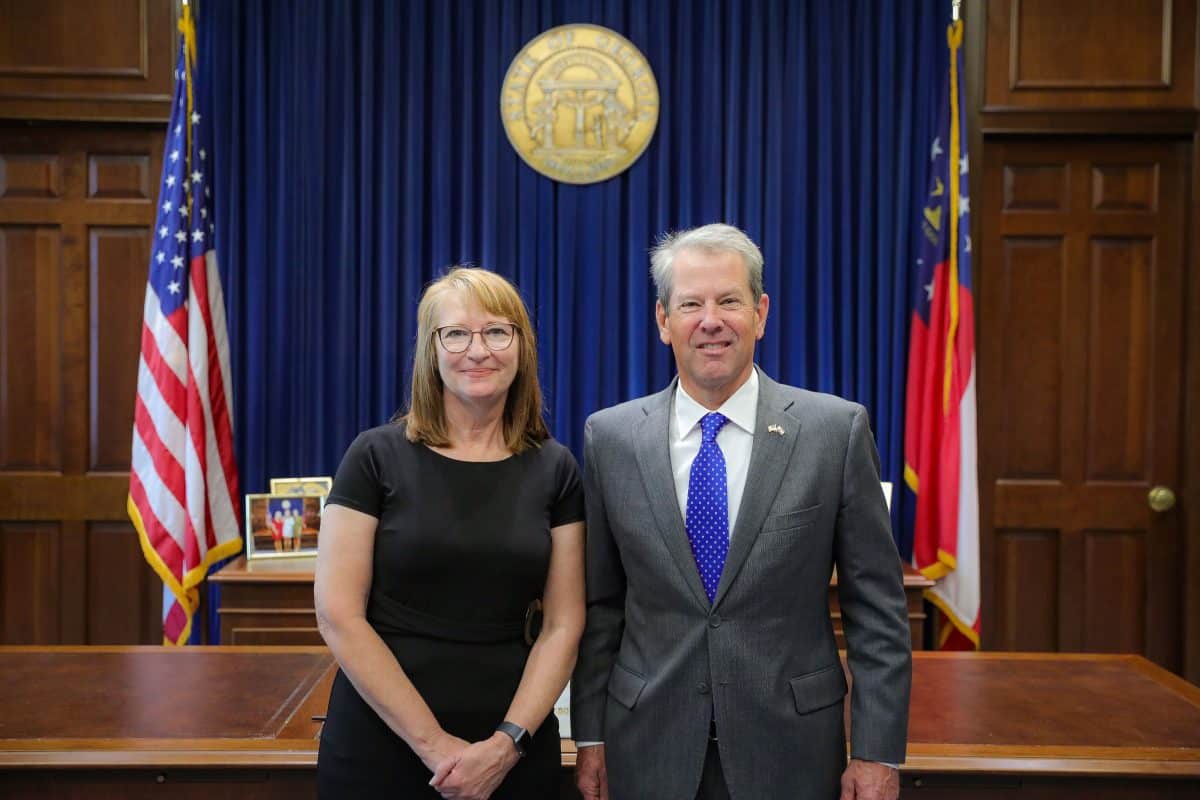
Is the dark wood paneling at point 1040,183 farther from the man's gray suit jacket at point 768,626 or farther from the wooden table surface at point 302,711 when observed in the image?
the man's gray suit jacket at point 768,626

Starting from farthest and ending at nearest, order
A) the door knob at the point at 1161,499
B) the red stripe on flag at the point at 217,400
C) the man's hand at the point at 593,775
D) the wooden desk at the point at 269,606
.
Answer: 1. the door knob at the point at 1161,499
2. the red stripe on flag at the point at 217,400
3. the wooden desk at the point at 269,606
4. the man's hand at the point at 593,775

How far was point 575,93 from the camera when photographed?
361 centimetres

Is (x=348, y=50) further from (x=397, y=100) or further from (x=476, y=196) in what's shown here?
(x=476, y=196)

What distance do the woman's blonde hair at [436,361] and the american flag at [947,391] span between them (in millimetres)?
2227

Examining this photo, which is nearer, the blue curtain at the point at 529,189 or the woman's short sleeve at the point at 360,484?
the woman's short sleeve at the point at 360,484

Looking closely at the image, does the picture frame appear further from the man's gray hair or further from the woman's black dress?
the man's gray hair

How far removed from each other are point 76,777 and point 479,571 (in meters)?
0.87

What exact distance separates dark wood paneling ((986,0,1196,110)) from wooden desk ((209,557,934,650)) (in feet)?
6.32

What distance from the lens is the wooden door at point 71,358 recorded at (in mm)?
3648

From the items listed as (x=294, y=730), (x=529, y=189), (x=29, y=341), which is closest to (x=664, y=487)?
(x=294, y=730)

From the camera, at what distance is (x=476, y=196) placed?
12.2 feet

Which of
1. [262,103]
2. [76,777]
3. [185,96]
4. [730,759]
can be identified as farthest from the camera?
[262,103]

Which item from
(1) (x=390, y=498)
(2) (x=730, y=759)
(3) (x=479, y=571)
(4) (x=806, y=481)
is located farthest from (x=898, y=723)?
(1) (x=390, y=498)

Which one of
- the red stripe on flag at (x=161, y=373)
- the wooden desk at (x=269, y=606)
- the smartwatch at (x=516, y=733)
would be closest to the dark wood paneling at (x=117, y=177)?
the red stripe on flag at (x=161, y=373)
